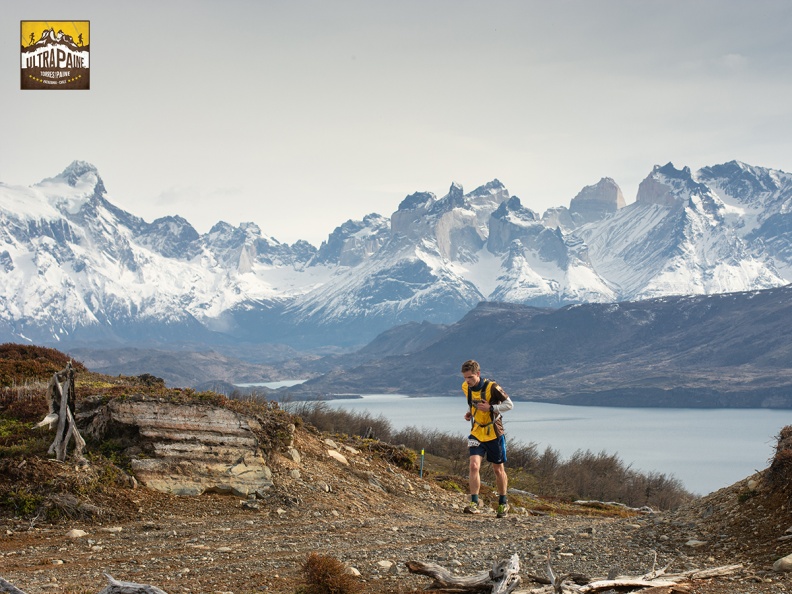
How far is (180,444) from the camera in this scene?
1736 cm

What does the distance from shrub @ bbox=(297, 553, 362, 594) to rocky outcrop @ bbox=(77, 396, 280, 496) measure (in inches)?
260

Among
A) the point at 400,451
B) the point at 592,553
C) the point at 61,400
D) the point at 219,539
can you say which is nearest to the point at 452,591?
the point at 592,553

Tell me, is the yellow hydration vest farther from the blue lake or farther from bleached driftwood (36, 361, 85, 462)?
the blue lake

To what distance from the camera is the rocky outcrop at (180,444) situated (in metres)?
16.8

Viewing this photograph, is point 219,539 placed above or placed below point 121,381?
below

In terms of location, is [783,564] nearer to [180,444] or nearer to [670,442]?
[180,444]

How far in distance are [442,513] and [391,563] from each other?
687 cm

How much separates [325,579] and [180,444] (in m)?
7.69

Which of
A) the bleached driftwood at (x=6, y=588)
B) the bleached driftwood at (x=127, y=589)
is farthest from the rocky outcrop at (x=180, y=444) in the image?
the bleached driftwood at (x=127, y=589)

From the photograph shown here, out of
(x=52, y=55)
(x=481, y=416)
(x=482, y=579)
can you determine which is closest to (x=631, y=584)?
(x=482, y=579)

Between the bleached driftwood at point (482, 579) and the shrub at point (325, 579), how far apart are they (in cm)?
81

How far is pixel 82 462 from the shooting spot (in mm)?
16016

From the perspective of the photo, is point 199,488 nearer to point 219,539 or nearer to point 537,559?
point 219,539

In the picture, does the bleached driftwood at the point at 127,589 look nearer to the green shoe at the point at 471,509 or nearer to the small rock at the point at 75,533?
the small rock at the point at 75,533
